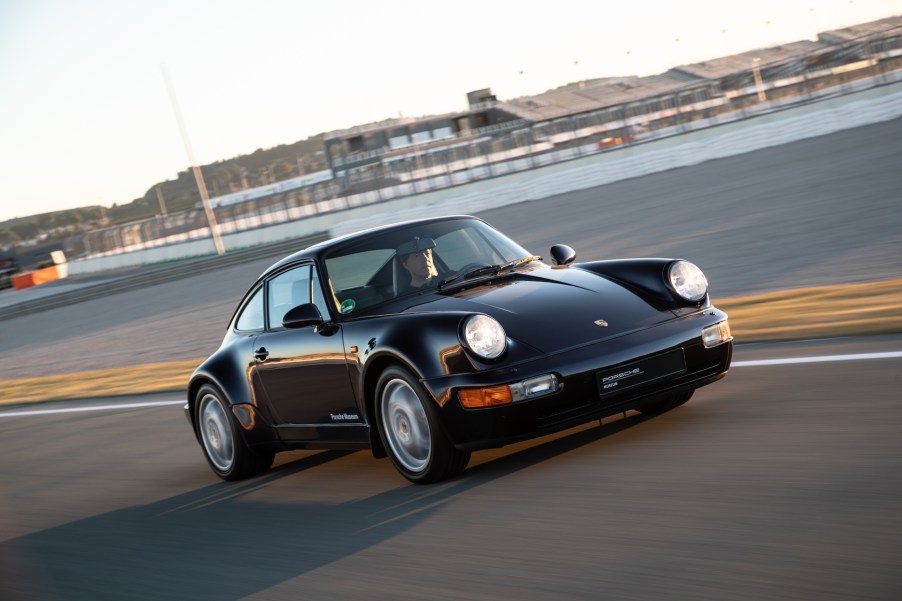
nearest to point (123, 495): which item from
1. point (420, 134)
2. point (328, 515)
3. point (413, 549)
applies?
point (328, 515)

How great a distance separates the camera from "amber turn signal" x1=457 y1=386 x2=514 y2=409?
5.06 metres

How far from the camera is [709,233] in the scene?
1602 cm

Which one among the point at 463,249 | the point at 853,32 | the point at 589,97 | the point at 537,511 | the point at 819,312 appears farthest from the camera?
the point at 853,32

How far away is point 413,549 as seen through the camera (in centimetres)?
457

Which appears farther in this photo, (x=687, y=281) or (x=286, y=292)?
(x=286, y=292)

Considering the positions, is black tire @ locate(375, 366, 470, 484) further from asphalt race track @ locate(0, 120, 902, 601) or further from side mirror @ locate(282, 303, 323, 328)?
side mirror @ locate(282, 303, 323, 328)

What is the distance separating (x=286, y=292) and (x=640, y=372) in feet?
7.61

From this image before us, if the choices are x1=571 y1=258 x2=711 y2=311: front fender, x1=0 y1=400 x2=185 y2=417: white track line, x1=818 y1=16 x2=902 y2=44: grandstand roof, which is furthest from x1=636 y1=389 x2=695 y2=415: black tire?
x1=818 y1=16 x2=902 y2=44: grandstand roof

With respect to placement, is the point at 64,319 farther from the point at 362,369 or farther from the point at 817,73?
the point at 817,73

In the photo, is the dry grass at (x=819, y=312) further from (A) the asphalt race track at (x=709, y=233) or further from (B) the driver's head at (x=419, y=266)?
(B) the driver's head at (x=419, y=266)

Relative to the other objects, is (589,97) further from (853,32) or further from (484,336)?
(484,336)

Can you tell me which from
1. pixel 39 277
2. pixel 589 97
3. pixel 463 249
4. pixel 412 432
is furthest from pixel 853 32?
pixel 412 432

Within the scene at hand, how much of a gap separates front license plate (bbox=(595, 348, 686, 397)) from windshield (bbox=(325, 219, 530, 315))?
4.21 ft

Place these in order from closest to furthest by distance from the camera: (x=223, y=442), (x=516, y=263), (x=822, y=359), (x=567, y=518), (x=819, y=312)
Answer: (x=567, y=518) → (x=516, y=263) → (x=822, y=359) → (x=223, y=442) → (x=819, y=312)
